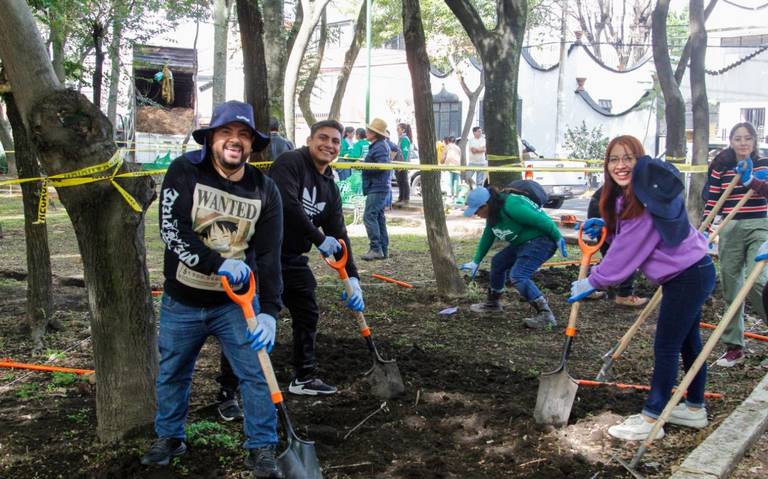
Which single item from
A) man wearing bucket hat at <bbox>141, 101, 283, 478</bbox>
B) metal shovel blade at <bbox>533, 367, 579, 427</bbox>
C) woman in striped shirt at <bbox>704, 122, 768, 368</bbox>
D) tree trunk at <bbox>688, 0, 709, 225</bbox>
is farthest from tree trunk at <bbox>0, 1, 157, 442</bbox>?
tree trunk at <bbox>688, 0, 709, 225</bbox>

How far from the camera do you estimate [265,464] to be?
3.69 metres

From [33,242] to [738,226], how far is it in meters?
5.53

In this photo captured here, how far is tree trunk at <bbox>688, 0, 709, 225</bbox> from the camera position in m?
11.2

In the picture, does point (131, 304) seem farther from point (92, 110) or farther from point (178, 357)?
point (92, 110)

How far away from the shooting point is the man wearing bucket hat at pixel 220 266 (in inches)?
144

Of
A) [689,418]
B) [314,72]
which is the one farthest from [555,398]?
[314,72]

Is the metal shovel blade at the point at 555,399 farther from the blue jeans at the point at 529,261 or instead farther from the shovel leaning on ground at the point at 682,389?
the blue jeans at the point at 529,261

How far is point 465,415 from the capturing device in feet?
15.6

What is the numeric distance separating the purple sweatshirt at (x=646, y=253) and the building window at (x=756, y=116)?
32944 mm

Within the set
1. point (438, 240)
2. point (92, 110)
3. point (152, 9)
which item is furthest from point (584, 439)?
point (152, 9)

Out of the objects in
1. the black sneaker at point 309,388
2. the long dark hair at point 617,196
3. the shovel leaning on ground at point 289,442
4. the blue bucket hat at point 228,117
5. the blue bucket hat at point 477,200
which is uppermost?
the blue bucket hat at point 228,117

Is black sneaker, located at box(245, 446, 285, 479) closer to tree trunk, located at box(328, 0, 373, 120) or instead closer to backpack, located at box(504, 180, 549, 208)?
backpack, located at box(504, 180, 549, 208)

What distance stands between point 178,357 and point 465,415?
1.81 metres

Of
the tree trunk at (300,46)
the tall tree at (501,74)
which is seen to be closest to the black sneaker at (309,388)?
the tall tree at (501,74)
